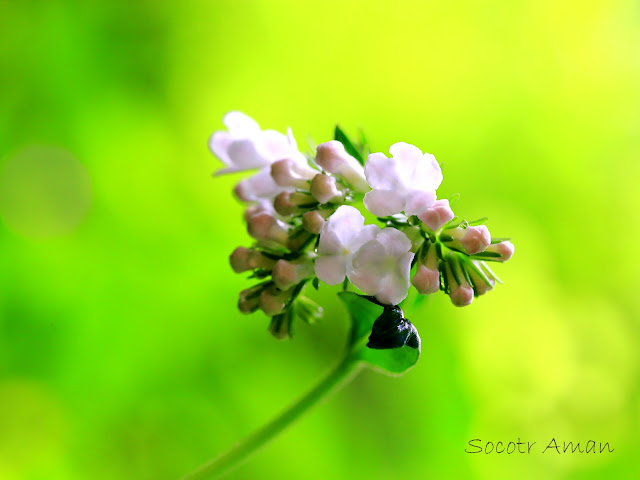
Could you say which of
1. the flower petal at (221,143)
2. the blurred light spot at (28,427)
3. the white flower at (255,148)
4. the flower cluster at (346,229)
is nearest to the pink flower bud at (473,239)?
the flower cluster at (346,229)

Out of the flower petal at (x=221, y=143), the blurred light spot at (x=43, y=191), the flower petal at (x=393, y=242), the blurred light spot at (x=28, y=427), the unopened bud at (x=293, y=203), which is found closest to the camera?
the flower petal at (x=393, y=242)

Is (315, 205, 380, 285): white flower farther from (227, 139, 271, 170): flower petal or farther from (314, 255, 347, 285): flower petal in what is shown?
(227, 139, 271, 170): flower petal

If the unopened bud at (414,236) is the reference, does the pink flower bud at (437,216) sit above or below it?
above

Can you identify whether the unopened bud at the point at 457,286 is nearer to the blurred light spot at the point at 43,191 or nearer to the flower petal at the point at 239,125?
the flower petal at the point at 239,125

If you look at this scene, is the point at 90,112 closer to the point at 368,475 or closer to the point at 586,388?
the point at 368,475

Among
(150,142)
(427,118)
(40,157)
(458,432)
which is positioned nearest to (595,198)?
(427,118)

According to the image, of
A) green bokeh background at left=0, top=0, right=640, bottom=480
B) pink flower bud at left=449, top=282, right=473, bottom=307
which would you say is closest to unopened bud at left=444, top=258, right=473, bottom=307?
pink flower bud at left=449, top=282, right=473, bottom=307

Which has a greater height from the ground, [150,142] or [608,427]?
[150,142]
